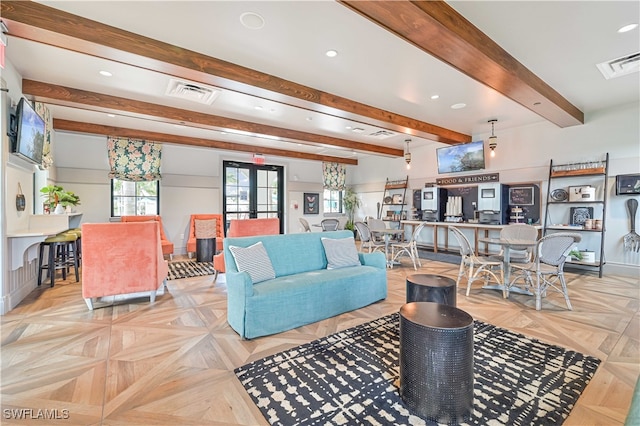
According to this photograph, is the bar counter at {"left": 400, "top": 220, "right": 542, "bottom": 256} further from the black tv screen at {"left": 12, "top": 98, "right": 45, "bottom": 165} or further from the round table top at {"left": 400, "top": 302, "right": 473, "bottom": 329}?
the black tv screen at {"left": 12, "top": 98, "right": 45, "bottom": 165}

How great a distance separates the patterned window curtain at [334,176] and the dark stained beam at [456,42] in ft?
21.1

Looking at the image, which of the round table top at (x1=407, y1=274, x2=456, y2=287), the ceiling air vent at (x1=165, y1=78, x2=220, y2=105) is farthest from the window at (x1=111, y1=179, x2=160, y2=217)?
the round table top at (x1=407, y1=274, x2=456, y2=287)

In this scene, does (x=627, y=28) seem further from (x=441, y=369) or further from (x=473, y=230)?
(x=473, y=230)

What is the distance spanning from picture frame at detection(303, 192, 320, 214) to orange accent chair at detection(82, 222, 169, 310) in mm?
6212

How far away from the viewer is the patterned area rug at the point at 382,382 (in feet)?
5.48

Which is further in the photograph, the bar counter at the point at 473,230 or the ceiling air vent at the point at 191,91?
the bar counter at the point at 473,230

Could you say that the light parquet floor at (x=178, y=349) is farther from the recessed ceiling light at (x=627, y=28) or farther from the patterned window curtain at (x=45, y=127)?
the recessed ceiling light at (x=627, y=28)

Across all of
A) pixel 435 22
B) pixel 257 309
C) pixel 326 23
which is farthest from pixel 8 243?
pixel 435 22

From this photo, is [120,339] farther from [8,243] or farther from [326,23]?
[326,23]

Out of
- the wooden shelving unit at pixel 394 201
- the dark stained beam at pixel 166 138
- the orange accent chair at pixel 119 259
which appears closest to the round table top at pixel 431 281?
the orange accent chair at pixel 119 259

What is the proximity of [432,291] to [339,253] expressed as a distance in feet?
4.25

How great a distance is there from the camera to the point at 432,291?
2.68m

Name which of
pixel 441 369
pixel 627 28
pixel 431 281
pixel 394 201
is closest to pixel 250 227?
pixel 431 281

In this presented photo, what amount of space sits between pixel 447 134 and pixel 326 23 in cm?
459
